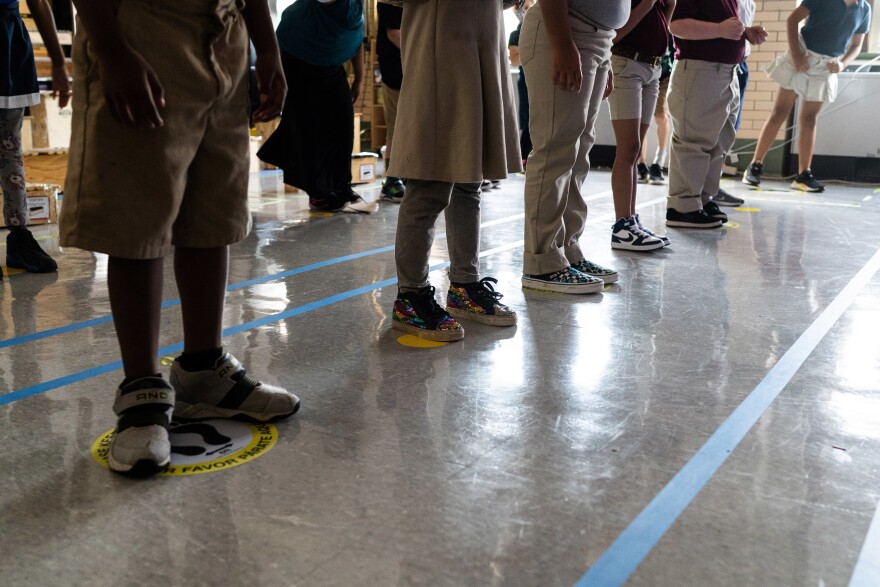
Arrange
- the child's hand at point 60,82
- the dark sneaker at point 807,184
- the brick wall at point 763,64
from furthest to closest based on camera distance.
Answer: the brick wall at point 763,64
the dark sneaker at point 807,184
the child's hand at point 60,82

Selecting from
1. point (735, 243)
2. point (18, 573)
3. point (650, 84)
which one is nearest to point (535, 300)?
point (650, 84)

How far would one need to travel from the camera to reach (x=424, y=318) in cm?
260

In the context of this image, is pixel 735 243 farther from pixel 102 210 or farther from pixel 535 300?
pixel 102 210

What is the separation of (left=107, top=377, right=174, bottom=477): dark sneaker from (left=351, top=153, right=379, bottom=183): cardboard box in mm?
5295

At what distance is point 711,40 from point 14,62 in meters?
3.25

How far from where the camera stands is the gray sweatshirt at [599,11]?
9.46 ft

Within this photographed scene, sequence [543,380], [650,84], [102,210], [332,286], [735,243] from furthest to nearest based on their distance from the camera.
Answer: [735,243]
[650,84]
[332,286]
[543,380]
[102,210]

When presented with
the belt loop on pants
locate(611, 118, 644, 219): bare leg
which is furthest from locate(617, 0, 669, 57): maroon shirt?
locate(611, 118, 644, 219): bare leg

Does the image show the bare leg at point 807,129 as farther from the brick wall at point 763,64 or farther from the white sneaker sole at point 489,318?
the white sneaker sole at point 489,318

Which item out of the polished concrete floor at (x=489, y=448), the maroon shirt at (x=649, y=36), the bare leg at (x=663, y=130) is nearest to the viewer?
the polished concrete floor at (x=489, y=448)

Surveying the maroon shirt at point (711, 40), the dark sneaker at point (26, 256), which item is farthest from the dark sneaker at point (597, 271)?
the dark sneaker at point (26, 256)

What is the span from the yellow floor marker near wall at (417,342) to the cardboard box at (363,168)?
14.7ft

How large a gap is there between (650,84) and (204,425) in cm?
285

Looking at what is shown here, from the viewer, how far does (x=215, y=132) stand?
1699 millimetres
